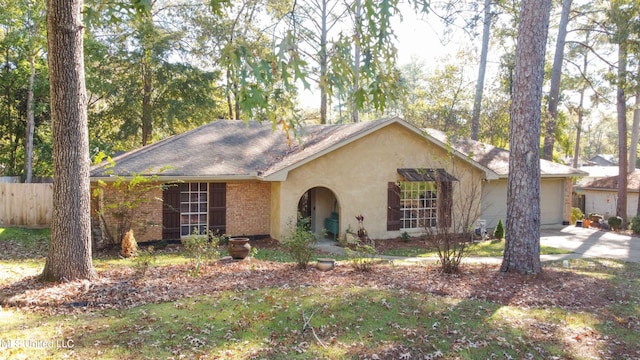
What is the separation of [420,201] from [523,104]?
7.51m

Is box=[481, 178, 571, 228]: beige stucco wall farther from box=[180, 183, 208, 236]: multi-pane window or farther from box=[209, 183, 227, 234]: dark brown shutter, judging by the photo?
box=[180, 183, 208, 236]: multi-pane window

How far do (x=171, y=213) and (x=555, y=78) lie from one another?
2065 cm

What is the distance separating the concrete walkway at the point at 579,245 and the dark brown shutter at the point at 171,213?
4.85m

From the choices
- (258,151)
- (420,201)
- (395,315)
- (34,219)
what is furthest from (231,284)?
(34,219)

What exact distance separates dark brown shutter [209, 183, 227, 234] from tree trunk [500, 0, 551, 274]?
364 inches

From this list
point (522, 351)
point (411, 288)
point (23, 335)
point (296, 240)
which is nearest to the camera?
point (23, 335)

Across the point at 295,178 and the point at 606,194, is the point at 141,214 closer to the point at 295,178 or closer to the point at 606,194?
the point at 295,178

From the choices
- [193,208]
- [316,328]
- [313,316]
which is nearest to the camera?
A: [316,328]

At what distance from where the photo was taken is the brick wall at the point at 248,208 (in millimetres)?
15148

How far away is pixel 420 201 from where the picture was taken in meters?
16.9

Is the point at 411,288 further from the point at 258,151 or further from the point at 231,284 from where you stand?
the point at 258,151

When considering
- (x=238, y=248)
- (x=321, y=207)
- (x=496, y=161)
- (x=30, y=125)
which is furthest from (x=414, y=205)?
(x=30, y=125)

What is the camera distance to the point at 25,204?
52.8 feet

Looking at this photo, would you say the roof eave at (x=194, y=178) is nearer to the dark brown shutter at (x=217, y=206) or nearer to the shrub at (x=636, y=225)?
the dark brown shutter at (x=217, y=206)
